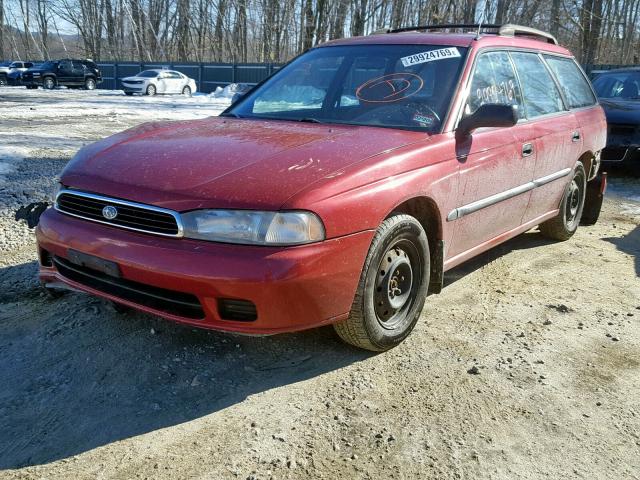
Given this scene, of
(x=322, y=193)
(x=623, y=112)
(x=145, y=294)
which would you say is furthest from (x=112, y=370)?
(x=623, y=112)

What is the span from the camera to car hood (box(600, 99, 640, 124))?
27.8ft

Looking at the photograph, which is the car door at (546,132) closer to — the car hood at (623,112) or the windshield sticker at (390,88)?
the windshield sticker at (390,88)

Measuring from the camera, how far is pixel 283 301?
257 centimetres

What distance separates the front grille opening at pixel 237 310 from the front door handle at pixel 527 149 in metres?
2.52

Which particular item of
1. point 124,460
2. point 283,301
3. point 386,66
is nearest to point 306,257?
point 283,301

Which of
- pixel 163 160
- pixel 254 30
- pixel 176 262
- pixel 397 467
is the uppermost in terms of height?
pixel 254 30

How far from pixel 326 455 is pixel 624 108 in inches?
329

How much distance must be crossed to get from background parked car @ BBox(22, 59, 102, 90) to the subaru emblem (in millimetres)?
34010

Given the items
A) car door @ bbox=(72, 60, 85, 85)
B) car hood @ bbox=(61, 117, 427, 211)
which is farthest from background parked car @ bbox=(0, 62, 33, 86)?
car hood @ bbox=(61, 117, 427, 211)

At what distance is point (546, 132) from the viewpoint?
14.8ft

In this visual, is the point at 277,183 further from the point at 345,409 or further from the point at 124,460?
the point at 124,460

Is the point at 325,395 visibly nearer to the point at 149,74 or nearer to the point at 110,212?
the point at 110,212

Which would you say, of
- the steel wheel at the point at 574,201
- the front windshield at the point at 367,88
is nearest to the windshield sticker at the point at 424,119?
the front windshield at the point at 367,88

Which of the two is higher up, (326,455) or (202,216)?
(202,216)
